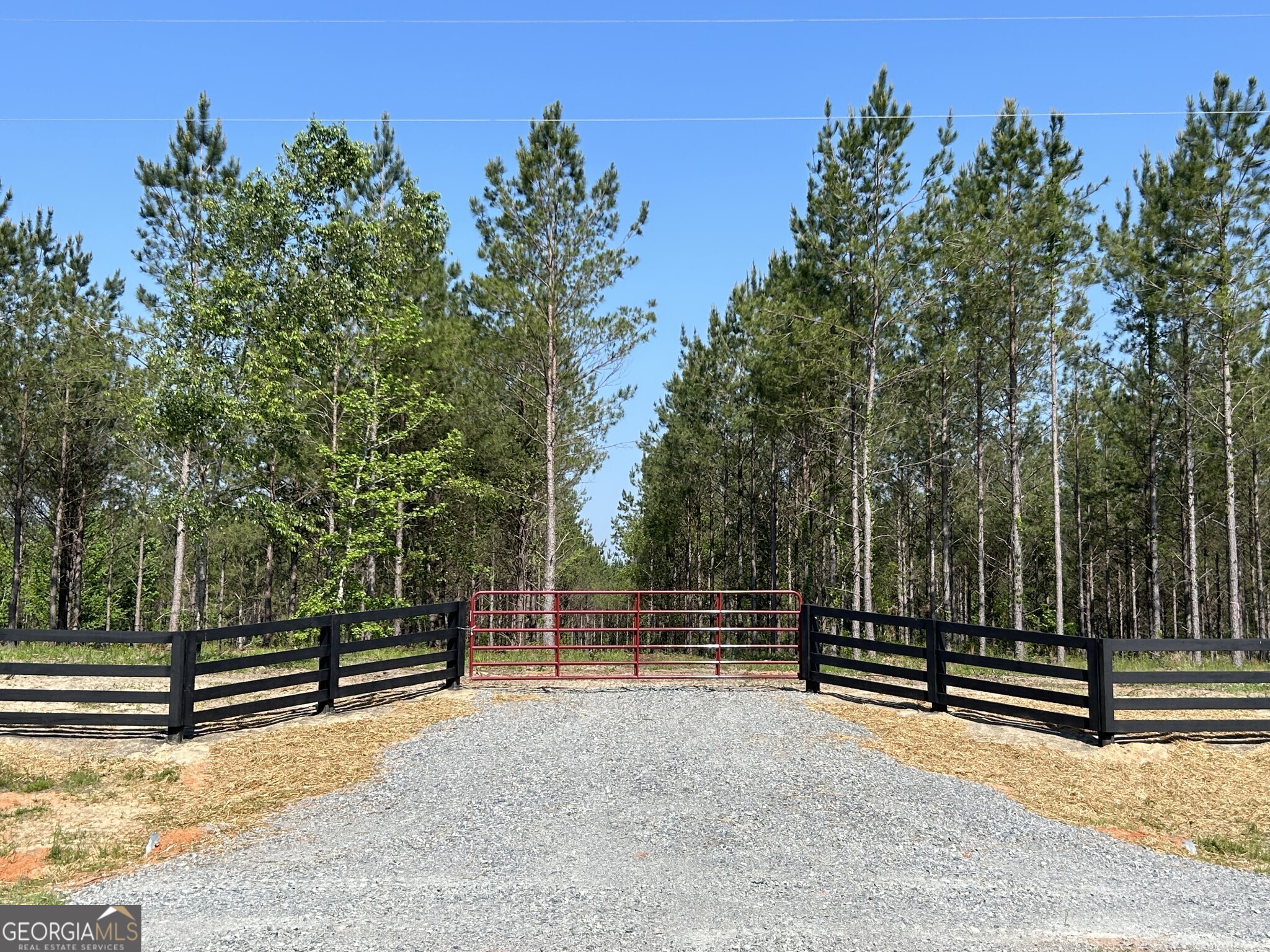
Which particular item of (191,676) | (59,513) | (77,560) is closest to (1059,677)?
(191,676)

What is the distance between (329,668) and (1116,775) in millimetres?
9793

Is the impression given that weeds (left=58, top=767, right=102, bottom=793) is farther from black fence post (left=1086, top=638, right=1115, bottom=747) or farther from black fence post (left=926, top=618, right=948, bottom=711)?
black fence post (left=1086, top=638, right=1115, bottom=747)

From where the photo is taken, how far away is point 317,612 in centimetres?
1795

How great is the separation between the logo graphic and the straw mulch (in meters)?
7.46

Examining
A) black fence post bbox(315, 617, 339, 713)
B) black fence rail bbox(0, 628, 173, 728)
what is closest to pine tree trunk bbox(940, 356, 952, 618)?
black fence post bbox(315, 617, 339, 713)

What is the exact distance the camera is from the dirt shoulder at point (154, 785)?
6.45 m

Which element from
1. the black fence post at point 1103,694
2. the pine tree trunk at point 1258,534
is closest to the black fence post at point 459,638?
the black fence post at point 1103,694

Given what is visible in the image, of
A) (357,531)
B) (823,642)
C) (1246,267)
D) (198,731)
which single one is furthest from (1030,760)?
(1246,267)

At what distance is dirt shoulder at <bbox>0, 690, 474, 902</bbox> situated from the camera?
6.45 metres

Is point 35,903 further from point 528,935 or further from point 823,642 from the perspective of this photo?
point 823,642

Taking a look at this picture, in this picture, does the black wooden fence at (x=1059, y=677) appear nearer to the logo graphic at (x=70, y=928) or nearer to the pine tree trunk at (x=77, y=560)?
the logo graphic at (x=70, y=928)

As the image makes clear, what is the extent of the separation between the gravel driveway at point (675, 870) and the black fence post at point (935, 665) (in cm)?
254

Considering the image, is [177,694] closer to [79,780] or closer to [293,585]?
[79,780]

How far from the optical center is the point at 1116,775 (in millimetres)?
8914
